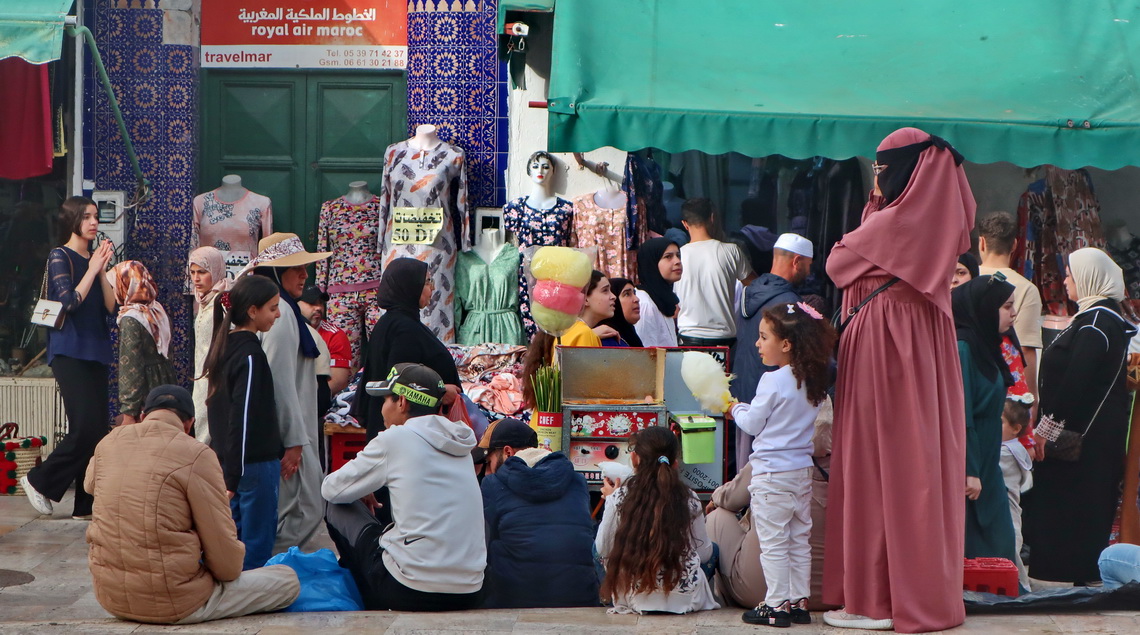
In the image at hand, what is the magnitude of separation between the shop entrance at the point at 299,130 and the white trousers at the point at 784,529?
16.0 feet

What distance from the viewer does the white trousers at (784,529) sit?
5086 millimetres

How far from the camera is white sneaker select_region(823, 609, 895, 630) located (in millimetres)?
5055

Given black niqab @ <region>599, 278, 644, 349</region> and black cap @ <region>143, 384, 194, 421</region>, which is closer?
black cap @ <region>143, 384, 194, 421</region>

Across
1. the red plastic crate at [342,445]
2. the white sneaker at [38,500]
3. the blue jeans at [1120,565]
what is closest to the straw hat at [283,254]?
the red plastic crate at [342,445]

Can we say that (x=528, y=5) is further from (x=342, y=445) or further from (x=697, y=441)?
(x=697, y=441)

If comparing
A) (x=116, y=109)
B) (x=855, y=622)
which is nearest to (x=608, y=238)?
(x=116, y=109)

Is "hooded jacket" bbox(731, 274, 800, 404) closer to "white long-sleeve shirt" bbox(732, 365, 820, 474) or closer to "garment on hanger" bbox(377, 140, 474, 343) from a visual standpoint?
"white long-sleeve shirt" bbox(732, 365, 820, 474)

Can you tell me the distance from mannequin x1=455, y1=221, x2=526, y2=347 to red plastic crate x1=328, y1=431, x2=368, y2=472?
1252 mm

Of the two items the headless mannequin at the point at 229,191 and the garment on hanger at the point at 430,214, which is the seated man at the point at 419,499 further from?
the headless mannequin at the point at 229,191

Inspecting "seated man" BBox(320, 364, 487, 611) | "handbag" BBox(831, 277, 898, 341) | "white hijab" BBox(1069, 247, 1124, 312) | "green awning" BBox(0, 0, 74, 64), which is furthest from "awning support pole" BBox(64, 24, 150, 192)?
"white hijab" BBox(1069, 247, 1124, 312)

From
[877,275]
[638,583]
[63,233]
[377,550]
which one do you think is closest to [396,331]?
[377,550]

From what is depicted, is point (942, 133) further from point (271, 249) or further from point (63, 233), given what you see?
point (63, 233)

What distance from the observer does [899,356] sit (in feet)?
16.7

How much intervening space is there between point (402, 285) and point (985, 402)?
285cm
